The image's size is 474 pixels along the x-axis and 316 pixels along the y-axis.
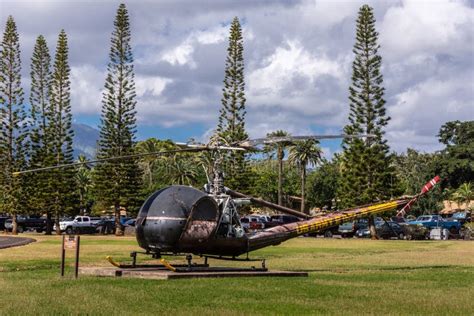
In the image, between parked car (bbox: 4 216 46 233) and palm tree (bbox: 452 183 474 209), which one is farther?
palm tree (bbox: 452 183 474 209)

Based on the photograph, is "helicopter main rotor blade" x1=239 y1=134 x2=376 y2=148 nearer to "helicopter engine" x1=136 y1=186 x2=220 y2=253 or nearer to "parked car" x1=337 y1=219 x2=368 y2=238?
"helicopter engine" x1=136 y1=186 x2=220 y2=253

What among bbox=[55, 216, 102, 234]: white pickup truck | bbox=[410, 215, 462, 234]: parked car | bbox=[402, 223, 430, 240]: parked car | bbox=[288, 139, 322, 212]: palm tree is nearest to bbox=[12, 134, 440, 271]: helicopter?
bbox=[402, 223, 430, 240]: parked car

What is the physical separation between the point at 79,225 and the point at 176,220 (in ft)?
150

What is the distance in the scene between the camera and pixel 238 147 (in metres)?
17.1

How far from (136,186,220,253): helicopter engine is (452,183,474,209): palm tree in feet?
230

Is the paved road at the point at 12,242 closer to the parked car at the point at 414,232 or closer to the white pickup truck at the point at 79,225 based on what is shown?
the white pickup truck at the point at 79,225

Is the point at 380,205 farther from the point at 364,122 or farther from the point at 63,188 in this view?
the point at 63,188

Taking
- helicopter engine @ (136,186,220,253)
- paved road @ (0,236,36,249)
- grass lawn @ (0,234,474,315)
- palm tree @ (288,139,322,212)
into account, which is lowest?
grass lawn @ (0,234,474,315)

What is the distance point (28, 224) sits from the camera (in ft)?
214

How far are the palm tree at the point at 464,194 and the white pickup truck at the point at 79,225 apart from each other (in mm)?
42936

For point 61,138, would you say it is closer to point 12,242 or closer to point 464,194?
point 12,242

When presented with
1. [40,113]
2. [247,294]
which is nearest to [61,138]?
[40,113]

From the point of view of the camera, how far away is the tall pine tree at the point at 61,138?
61.7 metres

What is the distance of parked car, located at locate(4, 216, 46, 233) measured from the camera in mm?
64750
